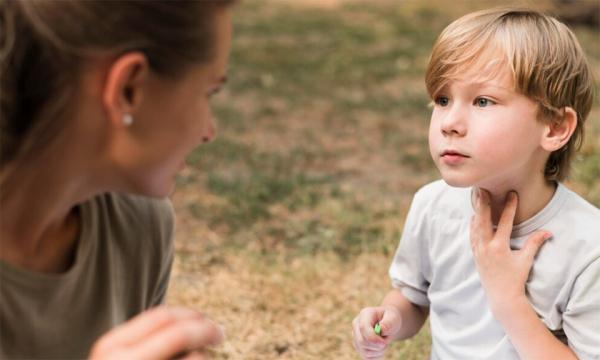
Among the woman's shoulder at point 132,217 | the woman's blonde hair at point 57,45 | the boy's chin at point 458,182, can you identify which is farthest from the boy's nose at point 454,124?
the woman's blonde hair at point 57,45

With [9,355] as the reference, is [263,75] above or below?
below

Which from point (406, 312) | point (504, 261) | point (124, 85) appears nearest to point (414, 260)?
point (406, 312)

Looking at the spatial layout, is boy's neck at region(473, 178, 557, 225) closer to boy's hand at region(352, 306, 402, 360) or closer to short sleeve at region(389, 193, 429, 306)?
short sleeve at region(389, 193, 429, 306)

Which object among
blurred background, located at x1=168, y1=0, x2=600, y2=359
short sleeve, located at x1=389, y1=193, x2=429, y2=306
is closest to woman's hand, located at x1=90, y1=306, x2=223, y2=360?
short sleeve, located at x1=389, y1=193, x2=429, y2=306

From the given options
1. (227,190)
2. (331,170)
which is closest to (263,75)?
(331,170)

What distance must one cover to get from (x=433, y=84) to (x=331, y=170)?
9.40 ft

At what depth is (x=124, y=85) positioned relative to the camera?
54.7 inches

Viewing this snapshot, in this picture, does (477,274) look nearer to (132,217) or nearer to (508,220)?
(508,220)

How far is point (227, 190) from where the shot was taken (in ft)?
15.0

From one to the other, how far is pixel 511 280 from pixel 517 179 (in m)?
0.24

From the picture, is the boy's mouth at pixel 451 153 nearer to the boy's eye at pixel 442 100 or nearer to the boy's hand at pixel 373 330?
the boy's eye at pixel 442 100

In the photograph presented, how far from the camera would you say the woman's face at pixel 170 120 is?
1436 millimetres

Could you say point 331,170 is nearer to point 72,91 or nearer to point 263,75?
point 263,75

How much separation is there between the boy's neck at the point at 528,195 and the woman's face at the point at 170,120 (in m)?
0.89
